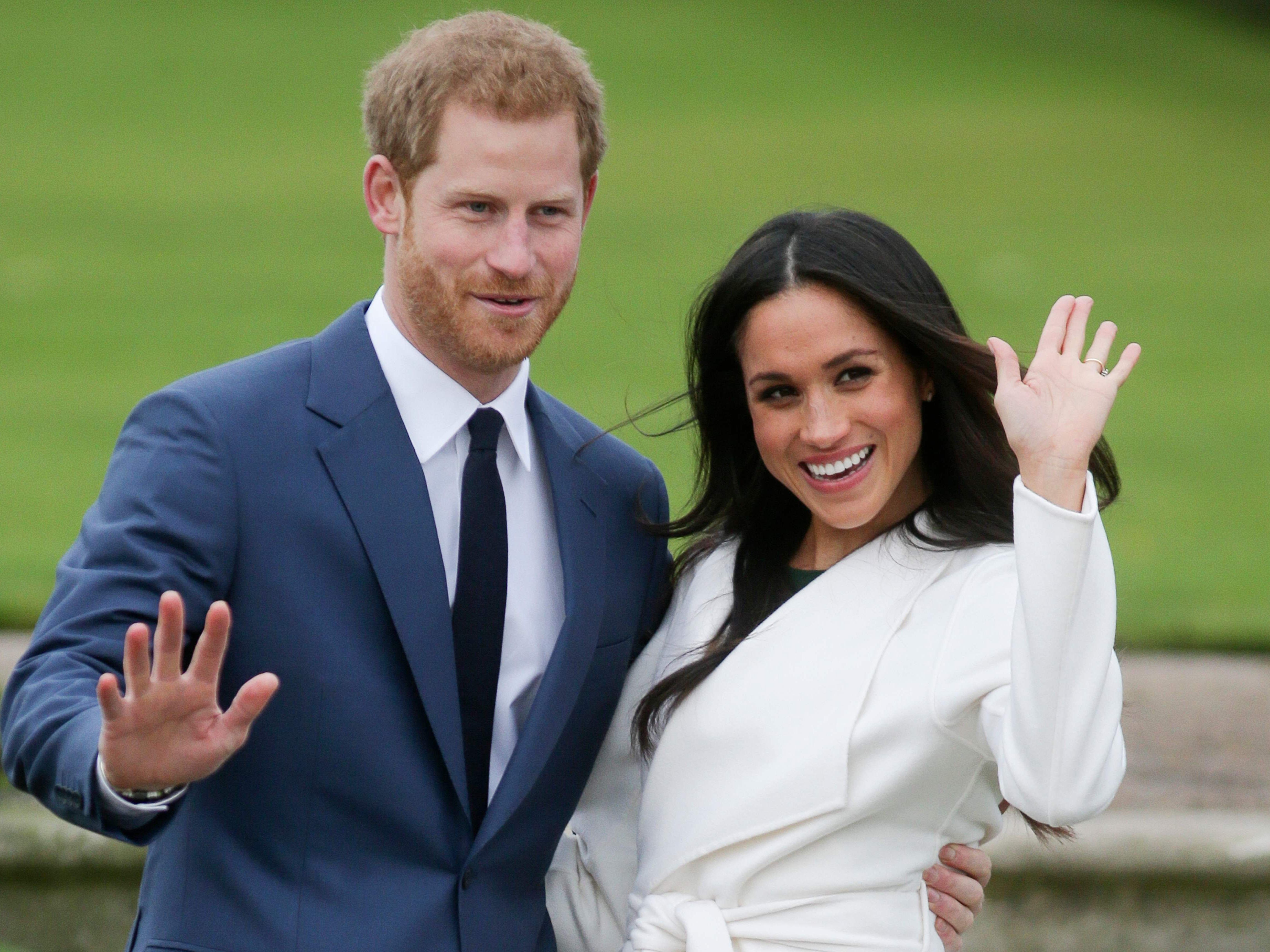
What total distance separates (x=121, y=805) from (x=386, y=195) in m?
1.20

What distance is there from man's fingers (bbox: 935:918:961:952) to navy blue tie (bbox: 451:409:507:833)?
88cm

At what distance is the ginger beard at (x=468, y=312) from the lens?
9.99ft

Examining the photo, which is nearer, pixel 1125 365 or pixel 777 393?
pixel 1125 365

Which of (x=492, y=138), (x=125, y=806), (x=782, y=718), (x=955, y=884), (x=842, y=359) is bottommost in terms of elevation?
(x=955, y=884)

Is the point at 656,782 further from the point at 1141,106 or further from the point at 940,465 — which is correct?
the point at 1141,106

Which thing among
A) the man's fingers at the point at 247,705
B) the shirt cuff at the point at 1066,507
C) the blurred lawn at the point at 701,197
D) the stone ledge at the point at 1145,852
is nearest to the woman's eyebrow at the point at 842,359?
the shirt cuff at the point at 1066,507

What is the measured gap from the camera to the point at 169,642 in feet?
7.68

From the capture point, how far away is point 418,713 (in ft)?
9.62

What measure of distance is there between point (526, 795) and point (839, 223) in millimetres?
1241

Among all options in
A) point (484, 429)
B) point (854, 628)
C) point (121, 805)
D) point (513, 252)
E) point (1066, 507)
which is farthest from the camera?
point (854, 628)

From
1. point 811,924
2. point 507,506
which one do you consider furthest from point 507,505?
point 811,924

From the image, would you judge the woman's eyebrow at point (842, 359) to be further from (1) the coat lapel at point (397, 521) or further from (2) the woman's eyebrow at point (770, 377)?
(1) the coat lapel at point (397, 521)

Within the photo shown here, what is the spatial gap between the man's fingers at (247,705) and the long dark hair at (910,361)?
3.56ft

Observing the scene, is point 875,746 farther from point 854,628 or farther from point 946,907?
point 946,907
